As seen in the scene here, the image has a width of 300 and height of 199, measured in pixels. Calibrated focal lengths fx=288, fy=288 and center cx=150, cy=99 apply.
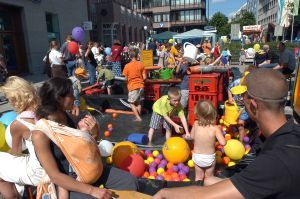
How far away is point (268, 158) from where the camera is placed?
1.48 m

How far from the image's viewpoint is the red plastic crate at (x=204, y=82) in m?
5.94

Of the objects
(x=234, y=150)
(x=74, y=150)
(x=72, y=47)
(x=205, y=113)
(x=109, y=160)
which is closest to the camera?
(x=74, y=150)

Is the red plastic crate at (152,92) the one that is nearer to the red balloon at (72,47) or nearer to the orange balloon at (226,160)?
the red balloon at (72,47)

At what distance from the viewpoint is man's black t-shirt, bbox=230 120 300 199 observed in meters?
1.43

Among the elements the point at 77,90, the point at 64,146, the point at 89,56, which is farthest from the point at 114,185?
the point at 89,56

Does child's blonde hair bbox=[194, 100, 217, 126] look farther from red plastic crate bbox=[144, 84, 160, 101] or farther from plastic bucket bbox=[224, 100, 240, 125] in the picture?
red plastic crate bbox=[144, 84, 160, 101]

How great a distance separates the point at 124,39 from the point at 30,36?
76.2 ft

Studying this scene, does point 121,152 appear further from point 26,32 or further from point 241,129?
point 26,32

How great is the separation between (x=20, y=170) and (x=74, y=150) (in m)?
0.86

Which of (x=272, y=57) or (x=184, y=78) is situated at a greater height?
(x=272, y=57)

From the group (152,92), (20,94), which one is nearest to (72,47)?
(152,92)

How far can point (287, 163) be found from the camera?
1.44 meters

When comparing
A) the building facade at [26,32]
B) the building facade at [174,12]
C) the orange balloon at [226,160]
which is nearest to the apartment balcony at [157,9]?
the building facade at [174,12]

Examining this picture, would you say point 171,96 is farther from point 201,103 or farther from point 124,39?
point 124,39
